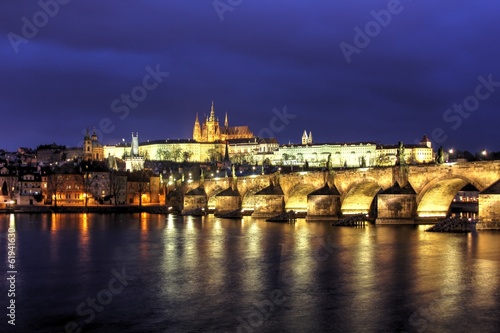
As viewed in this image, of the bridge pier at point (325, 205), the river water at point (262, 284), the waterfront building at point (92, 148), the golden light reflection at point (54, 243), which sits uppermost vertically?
the waterfront building at point (92, 148)

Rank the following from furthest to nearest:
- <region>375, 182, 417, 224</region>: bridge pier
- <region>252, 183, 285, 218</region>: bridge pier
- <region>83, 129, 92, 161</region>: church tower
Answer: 1. <region>83, 129, 92, 161</region>: church tower
2. <region>252, 183, 285, 218</region>: bridge pier
3. <region>375, 182, 417, 224</region>: bridge pier

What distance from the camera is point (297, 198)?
6334 centimetres

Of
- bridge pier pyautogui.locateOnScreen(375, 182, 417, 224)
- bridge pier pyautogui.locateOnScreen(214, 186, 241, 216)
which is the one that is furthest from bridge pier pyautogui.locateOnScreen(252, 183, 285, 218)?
bridge pier pyautogui.locateOnScreen(375, 182, 417, 224)

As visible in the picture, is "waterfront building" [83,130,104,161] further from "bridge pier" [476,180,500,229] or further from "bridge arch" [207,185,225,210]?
"bridge pier" [476,180,500,229]

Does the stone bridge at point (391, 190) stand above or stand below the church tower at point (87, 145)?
below

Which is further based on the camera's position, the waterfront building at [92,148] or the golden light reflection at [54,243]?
the waterfront building at [92,148]

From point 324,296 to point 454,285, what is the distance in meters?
4.69

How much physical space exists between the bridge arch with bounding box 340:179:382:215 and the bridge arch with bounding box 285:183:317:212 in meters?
6.18

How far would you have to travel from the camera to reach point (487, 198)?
37625 millimetres

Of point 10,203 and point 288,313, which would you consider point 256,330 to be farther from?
point 10,203

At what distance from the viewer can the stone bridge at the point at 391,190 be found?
40.9 m

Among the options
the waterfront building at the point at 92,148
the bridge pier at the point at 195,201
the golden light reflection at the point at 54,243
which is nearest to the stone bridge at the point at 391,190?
the bridge pier at the point at 195,201

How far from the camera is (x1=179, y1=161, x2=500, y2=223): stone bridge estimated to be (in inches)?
1609

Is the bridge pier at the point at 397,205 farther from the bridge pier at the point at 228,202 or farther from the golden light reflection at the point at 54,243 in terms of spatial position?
the bridge pier at the point at 228,202
